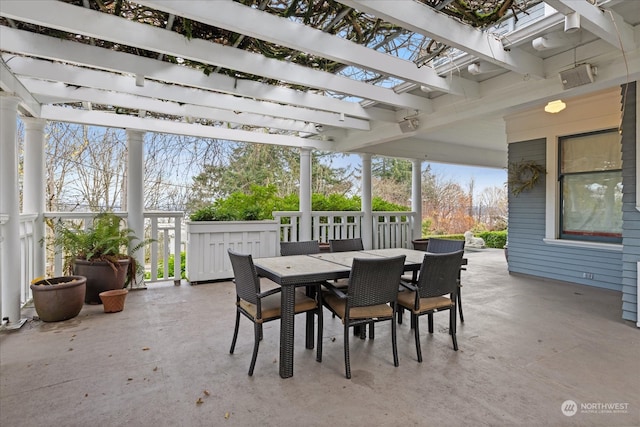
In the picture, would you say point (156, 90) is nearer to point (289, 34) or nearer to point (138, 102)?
point (138, 102)

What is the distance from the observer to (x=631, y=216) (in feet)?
12.2

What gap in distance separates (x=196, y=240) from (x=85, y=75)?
2.80 metres

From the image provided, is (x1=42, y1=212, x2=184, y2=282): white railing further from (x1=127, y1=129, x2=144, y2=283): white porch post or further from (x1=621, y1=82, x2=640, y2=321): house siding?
(x1=621, y1=82, x2=640, y2=321): house siding

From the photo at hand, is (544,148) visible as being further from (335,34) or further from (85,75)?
(85,75)

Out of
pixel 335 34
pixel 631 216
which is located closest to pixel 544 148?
pixel 631 216

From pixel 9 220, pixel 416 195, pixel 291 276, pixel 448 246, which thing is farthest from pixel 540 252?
pixel 9 220

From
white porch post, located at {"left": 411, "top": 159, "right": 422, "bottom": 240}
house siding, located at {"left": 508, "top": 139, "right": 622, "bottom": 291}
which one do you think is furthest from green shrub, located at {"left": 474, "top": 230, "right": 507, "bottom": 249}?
house siding, located at {"left": 508, "top": 139, "right": 622, "bottom": 291}

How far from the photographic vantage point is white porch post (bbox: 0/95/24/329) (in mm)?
3568

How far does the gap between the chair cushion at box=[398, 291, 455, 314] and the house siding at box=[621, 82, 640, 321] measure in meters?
2.30

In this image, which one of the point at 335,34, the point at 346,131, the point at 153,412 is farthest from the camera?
the point at 346,131

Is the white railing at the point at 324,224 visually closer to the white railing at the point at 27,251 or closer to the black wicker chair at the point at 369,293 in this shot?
the white railing at the point at 27,251

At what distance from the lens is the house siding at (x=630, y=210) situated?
12.1 feet

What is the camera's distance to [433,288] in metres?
2.95

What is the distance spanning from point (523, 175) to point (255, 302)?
549 cm
